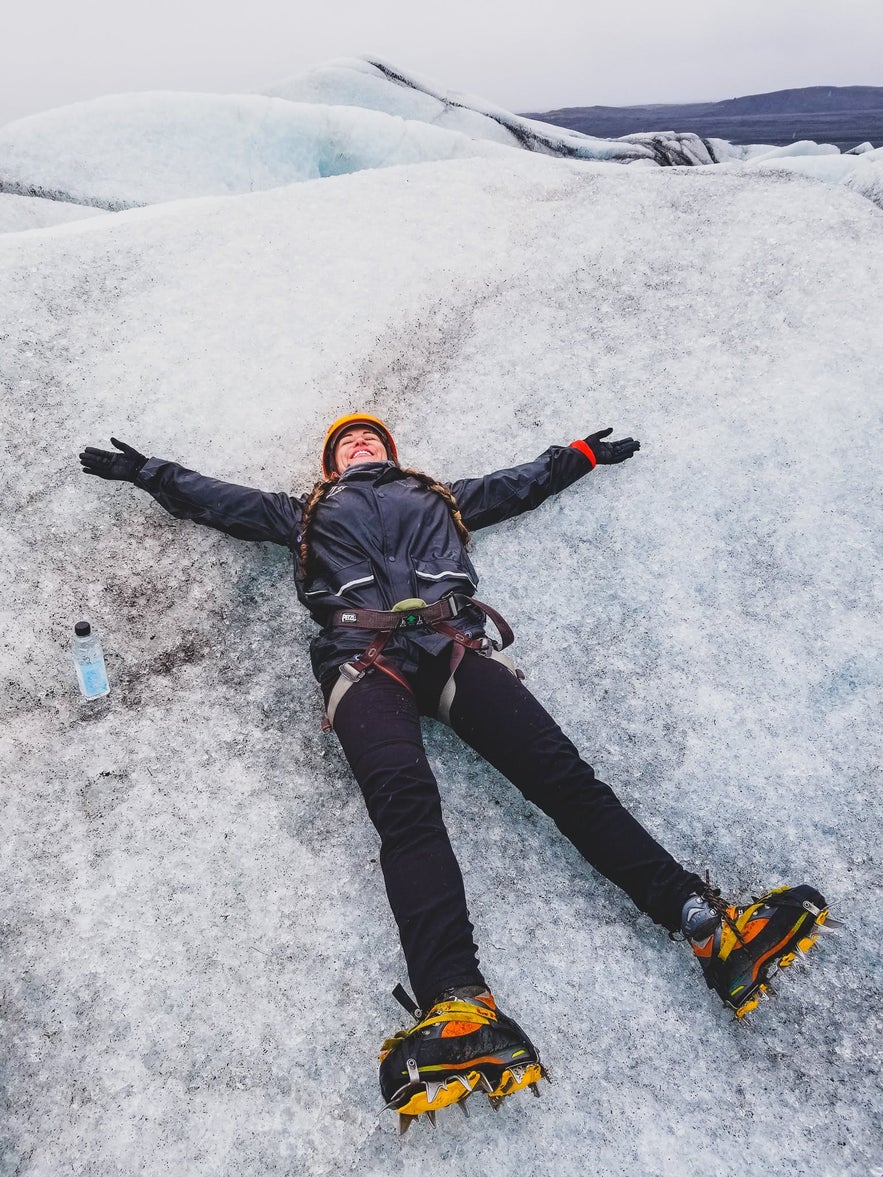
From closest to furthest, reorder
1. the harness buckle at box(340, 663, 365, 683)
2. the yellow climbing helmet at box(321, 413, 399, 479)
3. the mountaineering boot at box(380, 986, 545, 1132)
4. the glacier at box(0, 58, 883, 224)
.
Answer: the mountaineering boot at box(380, 986, 545, 1132), the harness buckle at box(340, 663, 365, 683), the yellow climbing helmet at box(321, 413, 399, 479), the glacier at box(0, 58, 883, 224)

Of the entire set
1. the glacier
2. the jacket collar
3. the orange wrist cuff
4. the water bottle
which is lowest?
the water bottle

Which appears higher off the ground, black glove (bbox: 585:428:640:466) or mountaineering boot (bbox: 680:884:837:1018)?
black glove (bbox: 585:428:640:466)

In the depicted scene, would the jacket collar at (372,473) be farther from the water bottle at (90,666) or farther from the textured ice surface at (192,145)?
the textured ice surface at (192,145)

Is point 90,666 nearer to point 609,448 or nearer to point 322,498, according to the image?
point 322,498

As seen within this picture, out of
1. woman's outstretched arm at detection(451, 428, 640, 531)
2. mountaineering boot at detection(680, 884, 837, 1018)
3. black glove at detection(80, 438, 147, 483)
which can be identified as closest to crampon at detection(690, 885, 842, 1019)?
mountaineering boot at detection(680, 884, 837, 1018)

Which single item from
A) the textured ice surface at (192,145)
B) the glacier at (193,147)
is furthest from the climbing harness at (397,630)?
the textured ice surface at (192,145)

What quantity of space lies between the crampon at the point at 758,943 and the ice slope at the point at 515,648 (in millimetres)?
188

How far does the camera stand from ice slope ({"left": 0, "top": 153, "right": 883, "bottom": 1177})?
8.17ft

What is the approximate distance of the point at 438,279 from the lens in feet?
18.9

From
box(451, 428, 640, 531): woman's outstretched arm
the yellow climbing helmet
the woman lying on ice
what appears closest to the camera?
the woman lying on ice

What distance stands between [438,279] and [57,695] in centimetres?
414

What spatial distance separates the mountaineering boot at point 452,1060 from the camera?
7.24 ft

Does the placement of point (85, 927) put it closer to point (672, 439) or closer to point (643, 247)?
point (672, 439)

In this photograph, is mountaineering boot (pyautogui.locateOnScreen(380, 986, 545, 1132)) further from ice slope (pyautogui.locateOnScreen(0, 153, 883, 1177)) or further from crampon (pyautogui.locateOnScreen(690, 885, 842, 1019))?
crampon (pyautogui.locateOnScreen(690, 885, 842, 1019))
